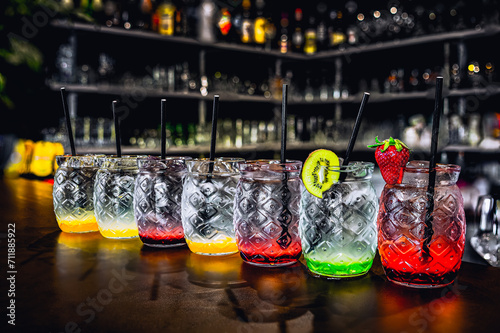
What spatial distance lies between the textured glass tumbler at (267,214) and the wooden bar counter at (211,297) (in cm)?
3

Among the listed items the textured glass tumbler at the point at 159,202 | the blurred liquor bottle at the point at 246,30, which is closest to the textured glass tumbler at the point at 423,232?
the textured glass tumbler at the point at 159,202

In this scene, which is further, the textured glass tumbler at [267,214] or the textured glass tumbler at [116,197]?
the textured glass tumbler at [116,197]

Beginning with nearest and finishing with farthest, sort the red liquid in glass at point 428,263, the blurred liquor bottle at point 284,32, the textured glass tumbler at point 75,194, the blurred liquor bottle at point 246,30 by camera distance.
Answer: the red liquid in glass at point 428,263 < the textured glass tumbler at point 75,194 < the blurred liquor bottle at point 246,30 < the blurred liquor bottle at point 284,32

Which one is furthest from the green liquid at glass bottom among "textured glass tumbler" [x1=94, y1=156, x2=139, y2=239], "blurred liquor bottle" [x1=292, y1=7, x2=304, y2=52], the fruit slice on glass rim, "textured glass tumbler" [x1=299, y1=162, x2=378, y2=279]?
"blurred liquor bottle" [x1=292, y1=7, x2=304, y2=52]

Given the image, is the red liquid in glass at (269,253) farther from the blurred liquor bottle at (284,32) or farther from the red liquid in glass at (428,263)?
the blurred liquor bottle at (284,32)

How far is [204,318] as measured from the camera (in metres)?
0.52

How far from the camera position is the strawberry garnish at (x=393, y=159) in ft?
2.11

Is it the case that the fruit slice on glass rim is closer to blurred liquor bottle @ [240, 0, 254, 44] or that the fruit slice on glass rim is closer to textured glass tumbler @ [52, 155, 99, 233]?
textured glass tumbler @ [52, 155, 99, 233]

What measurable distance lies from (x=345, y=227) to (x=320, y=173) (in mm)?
89

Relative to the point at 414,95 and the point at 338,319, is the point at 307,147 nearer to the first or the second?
the point at 414,95

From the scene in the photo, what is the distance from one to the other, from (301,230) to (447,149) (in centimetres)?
326

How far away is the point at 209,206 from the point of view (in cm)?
79

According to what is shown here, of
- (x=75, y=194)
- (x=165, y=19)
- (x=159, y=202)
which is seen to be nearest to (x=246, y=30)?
(x=165, y=19)

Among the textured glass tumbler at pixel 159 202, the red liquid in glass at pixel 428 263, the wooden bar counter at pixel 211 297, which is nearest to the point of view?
the wooden bar counter at pixel 211 297
